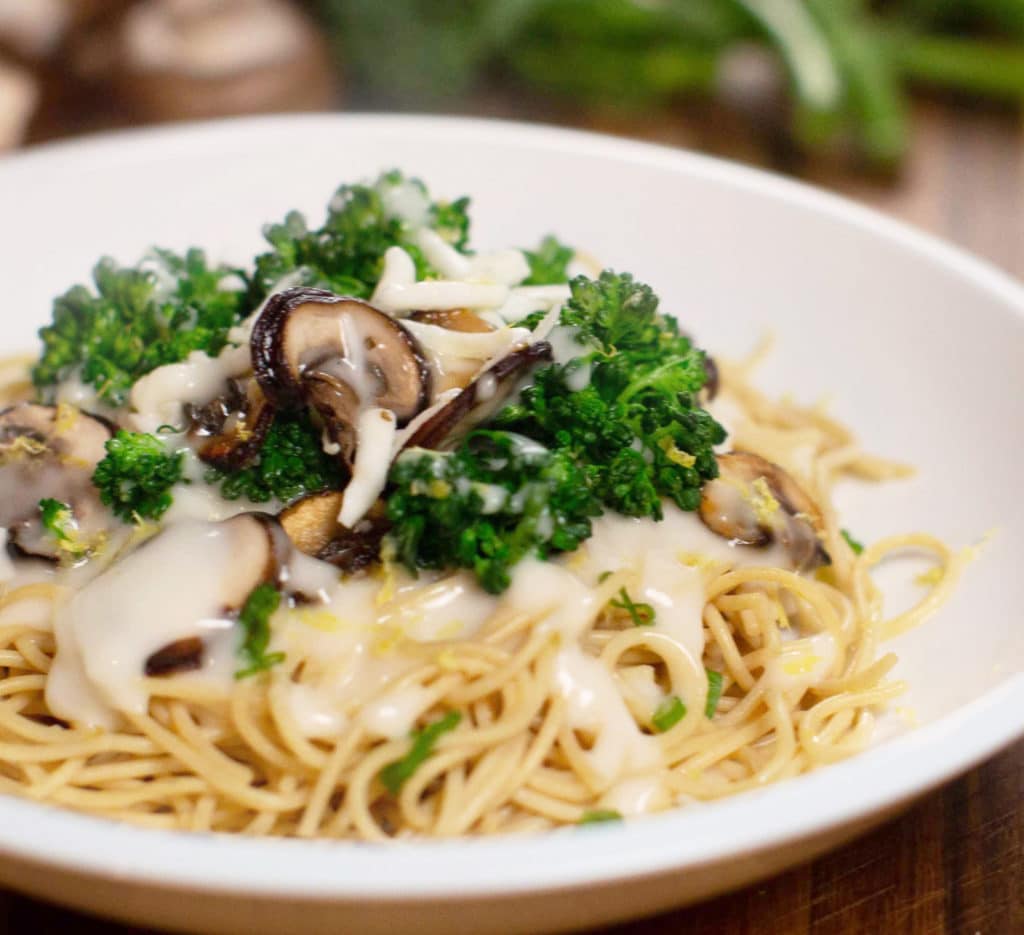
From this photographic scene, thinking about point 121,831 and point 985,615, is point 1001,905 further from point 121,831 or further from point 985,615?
point 121,831

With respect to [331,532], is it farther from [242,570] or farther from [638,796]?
[638,796]

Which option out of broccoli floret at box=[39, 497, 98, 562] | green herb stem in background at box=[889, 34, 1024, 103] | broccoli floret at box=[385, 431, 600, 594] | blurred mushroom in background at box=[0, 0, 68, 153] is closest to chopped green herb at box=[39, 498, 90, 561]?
broccoli floret at box=[39, 497, 98, 562]

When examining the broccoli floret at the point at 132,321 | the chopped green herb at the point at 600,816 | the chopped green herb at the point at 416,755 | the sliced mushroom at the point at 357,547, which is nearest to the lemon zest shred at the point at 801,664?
the chopped green herb at the point at 600,816

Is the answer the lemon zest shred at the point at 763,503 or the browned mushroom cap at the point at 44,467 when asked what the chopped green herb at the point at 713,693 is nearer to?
the lemon zest shred at the point at 763,503

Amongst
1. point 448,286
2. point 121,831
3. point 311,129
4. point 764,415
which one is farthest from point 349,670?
point 311,129

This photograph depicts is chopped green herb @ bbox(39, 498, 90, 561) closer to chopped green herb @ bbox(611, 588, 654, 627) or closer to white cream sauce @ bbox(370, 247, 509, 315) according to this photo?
white cream sauce @ bbox(370, 247, 509, 315)

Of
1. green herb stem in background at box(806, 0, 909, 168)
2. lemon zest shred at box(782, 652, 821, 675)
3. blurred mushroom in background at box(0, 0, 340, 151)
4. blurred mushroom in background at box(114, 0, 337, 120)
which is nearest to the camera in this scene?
lemon zest shred at box(782, 652, 821, 675)
